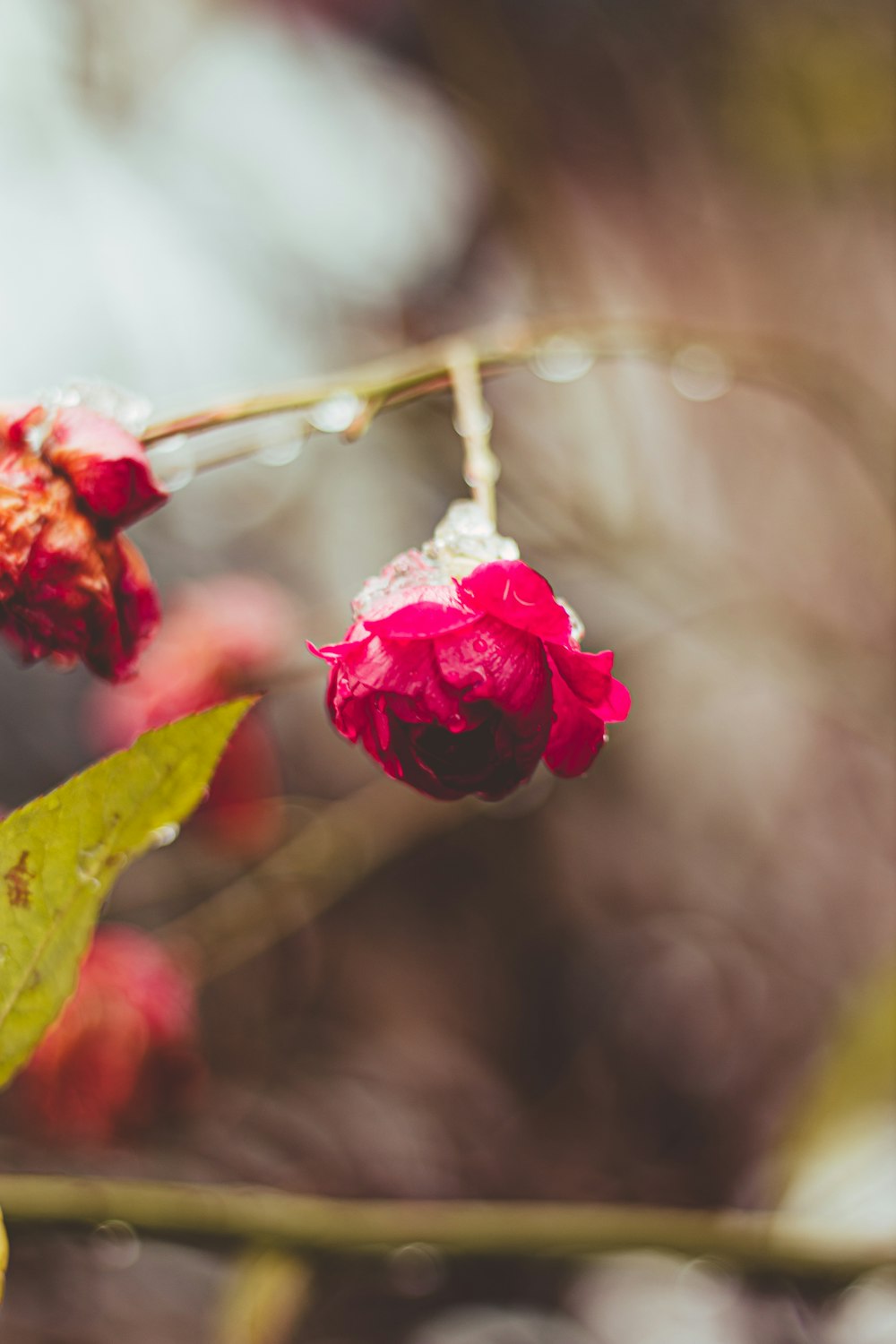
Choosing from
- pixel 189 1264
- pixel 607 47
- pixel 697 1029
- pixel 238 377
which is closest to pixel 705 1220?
pixel 189 1264

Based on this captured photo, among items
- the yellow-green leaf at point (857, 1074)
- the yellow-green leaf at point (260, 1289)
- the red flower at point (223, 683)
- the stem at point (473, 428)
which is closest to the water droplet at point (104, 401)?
the stem at point (473, 428)

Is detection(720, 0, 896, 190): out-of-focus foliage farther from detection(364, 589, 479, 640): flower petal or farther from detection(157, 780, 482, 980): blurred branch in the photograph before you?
detection(364, 589, 479, 640): flower petal

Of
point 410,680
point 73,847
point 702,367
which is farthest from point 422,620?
point 702,367

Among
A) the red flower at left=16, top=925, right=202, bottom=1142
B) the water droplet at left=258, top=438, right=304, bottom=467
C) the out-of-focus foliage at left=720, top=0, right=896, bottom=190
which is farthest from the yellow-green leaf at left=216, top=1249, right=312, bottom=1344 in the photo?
the out-of-focus foliage at left=720, top=0, right=896, bottom=190

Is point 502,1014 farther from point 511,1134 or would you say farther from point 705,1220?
point 705,1220

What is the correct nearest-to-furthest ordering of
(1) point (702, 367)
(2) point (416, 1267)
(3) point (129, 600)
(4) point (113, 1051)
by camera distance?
1. (3) point (129, 600)
2. (2) point (416, 1267)
3. (4) point (113, 1051)
4. (1) point (702, 367)

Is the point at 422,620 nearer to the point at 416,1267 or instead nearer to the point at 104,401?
the point at 104,401
